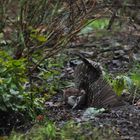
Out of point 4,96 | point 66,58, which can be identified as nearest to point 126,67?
point 66,58

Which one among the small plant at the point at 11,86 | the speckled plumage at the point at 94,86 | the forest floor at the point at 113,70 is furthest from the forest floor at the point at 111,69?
the small plant at the point at 11,86

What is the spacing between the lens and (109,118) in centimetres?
474

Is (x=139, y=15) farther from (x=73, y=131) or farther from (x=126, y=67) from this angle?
(x=73, y=131)

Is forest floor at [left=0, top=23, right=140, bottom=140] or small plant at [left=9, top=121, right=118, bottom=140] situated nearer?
small plant at [left=9, top=121, right=118, bottom=140]

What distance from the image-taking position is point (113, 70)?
7.02 meters

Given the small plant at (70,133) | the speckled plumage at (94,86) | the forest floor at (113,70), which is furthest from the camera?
the speckled plumage at (94,86)

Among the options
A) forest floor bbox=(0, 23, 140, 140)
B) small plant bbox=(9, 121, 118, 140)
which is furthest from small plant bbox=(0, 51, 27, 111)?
small plant bbox=(9, 121, 118, 140)

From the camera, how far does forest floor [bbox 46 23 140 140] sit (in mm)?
4527

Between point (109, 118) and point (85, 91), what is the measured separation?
2.32ft

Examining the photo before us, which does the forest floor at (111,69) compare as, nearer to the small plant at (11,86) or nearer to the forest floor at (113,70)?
the forest floor at (113,70)

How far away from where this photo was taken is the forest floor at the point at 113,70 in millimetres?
4527

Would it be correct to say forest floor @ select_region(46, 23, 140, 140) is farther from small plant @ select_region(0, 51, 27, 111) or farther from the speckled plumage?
small plant @ select_region(0, 51, 27, 111)

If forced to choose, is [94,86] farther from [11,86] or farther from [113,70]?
[113,70]

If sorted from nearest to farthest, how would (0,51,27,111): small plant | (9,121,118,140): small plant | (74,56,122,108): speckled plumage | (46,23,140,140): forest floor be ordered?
(9,121,118,140): small plant < (46,23,140,140): forest floor < (0,51,27,111): small plant < (74,56,122,108): speckled plumage
